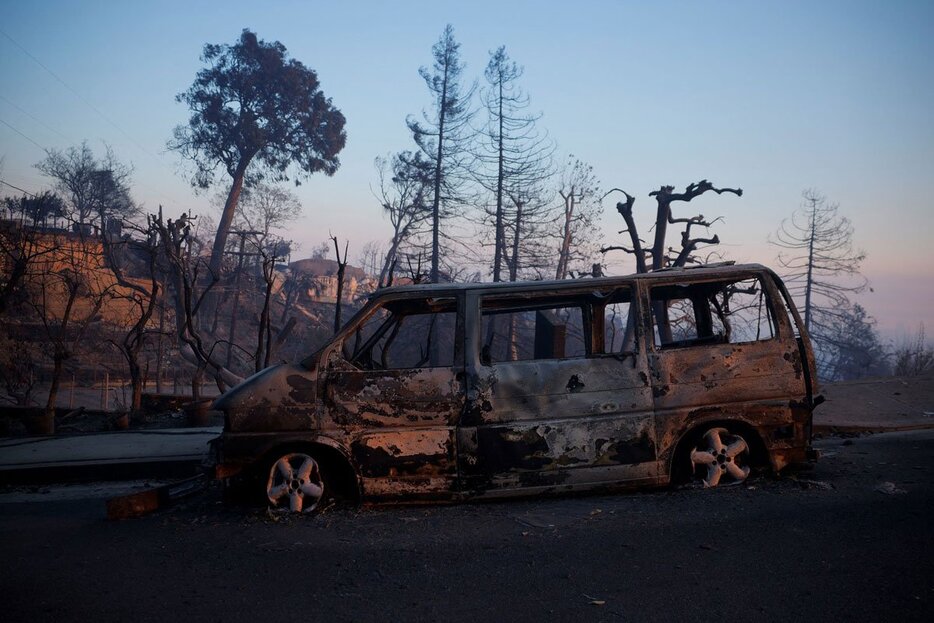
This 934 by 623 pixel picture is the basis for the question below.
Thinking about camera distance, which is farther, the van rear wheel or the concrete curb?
the concrete curb

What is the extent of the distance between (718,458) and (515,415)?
1866 millimetres

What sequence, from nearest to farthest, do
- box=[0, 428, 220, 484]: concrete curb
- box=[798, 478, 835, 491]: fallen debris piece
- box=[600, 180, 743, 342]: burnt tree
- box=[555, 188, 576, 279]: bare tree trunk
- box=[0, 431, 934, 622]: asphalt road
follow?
box=[0, 431, 934, 622]: asphalt road < box=[798, 478, 835, 491]: fallen debris piece < box=[0, 428, 220, 484]: concrete curb < box=[600, 180, 743, 342]: burnt tree < box=[555, 188, 576, 279]: bare tree trunk

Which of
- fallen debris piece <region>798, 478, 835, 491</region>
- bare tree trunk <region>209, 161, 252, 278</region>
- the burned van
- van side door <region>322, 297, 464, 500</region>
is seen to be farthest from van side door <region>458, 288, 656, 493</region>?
bare tree trunk <region>209, 161, 252, 278</region>

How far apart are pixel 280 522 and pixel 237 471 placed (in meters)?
0.58

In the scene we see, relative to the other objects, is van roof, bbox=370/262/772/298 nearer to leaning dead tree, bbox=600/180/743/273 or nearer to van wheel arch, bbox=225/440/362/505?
van wheel arch, bbox=225/440/362/505

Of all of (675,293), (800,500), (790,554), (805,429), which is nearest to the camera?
(790,554)

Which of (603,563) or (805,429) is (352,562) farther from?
(805,429)

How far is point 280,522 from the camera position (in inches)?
218

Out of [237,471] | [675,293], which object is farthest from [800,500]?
[237,471]

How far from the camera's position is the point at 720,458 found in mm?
5969

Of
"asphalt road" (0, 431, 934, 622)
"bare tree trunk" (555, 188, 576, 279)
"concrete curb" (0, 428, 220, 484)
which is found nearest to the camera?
"asphalt road" (0, 431, 934, 622)

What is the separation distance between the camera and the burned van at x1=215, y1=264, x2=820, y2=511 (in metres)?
5.68

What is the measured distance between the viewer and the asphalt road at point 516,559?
12.2 feet

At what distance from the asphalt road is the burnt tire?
14cm
